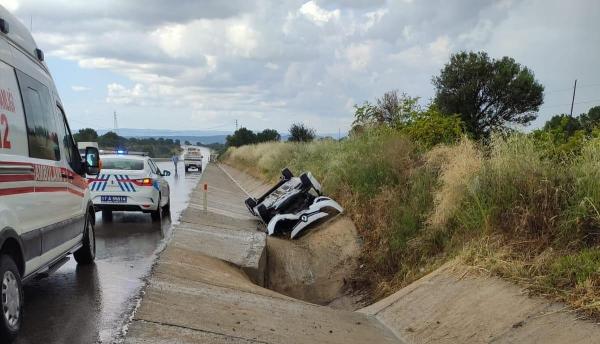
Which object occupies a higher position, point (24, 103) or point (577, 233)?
point (24, 103)

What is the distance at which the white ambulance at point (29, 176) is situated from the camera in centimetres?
471

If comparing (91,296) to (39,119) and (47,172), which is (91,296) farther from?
(39,119)

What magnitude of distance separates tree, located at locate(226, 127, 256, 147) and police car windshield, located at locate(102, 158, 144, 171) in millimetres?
92133

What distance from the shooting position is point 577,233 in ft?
22.4

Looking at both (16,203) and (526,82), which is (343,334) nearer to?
(16,203)

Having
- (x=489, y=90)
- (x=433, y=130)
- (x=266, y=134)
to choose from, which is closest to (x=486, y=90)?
(x=489, y=90)

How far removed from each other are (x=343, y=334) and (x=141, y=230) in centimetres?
737

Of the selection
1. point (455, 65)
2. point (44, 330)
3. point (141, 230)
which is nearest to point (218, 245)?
point (141, 230)

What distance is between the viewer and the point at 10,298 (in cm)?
475

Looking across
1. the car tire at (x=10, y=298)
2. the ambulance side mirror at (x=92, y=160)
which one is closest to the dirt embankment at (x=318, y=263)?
the ambulance side mirror at (x=92, y=160)

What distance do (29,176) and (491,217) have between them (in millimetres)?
5912

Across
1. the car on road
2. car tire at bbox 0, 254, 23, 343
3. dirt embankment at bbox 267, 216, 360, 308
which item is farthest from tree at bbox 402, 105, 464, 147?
the car on road

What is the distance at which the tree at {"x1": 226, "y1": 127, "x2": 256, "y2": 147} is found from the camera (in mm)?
108562

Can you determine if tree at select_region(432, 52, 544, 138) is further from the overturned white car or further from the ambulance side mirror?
the ambulance side mirror
